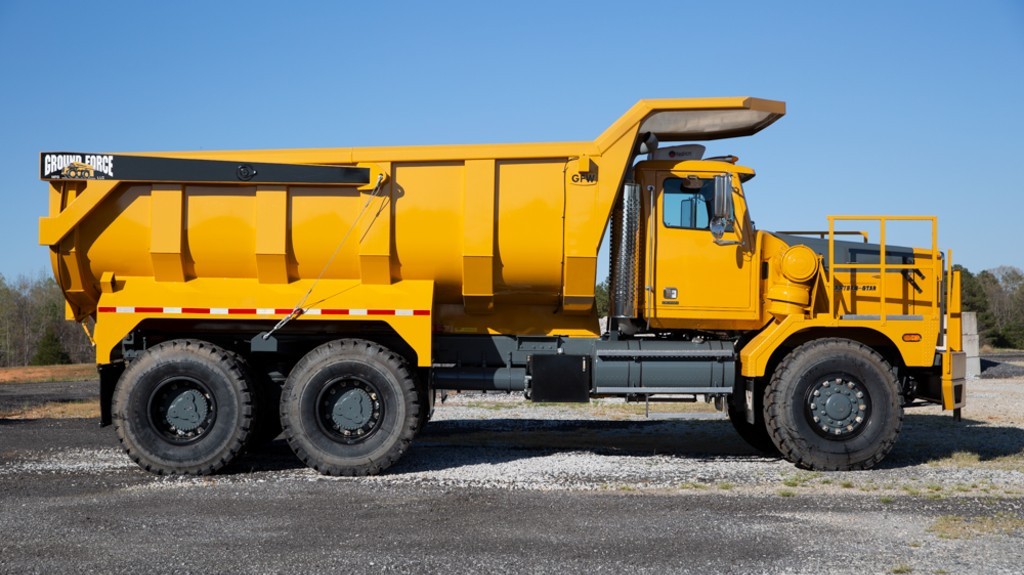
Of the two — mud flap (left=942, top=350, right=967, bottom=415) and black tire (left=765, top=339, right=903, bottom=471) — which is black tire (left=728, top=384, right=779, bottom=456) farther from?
mud flap (left=942, top=350, right=967, bottom=415)

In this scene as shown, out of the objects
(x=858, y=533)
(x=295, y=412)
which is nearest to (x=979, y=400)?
(x=858, y=533)

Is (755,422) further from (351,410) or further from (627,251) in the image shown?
(351,410)

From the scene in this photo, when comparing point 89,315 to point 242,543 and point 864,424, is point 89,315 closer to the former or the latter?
point 242,543

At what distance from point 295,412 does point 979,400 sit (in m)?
15.9

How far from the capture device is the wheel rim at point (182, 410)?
9531 millimetres

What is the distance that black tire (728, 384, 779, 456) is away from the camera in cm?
1020

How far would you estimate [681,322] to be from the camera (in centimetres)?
1027

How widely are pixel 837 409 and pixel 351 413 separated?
18.2 ft

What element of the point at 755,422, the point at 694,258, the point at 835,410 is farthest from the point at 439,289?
the point at 835,410

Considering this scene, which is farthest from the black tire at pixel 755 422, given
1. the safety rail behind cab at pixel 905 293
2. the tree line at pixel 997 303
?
the tree line at pixel 997 303

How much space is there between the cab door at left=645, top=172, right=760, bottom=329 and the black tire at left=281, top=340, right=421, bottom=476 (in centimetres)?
315

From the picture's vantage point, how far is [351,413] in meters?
9.51

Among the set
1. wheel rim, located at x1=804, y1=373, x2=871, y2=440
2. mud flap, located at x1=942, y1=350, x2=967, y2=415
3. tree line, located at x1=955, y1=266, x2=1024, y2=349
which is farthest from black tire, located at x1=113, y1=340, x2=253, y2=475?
tree line, located at x1=955, y1=266, x2=1024, y2=349

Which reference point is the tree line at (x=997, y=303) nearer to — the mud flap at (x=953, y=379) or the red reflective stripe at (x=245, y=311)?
the mud flap at (x=953, y=379)
